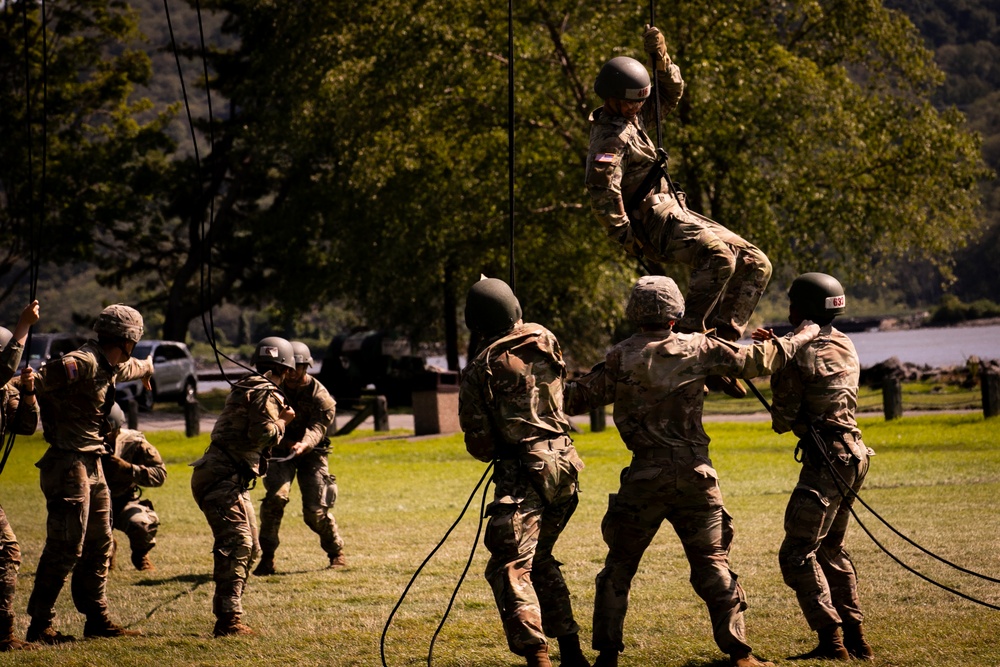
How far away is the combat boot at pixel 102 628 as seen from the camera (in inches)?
398

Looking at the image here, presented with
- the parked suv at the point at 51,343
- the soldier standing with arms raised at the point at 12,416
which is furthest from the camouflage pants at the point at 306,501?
the parked suv at the point at 51,343

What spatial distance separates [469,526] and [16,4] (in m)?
31.0

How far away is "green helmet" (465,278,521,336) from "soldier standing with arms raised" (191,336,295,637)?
3148 millimetres

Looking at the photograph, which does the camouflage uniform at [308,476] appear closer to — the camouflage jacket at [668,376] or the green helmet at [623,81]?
A: the green helmet at [623,81]

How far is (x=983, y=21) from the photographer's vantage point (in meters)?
172

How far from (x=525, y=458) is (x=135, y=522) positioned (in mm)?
6927

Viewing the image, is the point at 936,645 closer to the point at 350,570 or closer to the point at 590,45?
the point at 350,570

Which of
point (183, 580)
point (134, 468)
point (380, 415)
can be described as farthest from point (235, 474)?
point (380, 415)

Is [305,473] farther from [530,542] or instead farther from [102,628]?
[530,542]

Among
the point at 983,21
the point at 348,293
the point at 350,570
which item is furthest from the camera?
the point at 983,21

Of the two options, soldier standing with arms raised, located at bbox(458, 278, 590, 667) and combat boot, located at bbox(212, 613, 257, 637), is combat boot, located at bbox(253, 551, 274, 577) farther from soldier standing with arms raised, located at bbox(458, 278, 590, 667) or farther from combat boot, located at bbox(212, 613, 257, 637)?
soldier standing with arms raised, located at bbox(458, 278, 590, 667)

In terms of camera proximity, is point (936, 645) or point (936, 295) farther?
point (936, 295)

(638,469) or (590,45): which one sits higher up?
(590,45)

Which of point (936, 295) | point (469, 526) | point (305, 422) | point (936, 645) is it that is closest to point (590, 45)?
point (469, 526)
